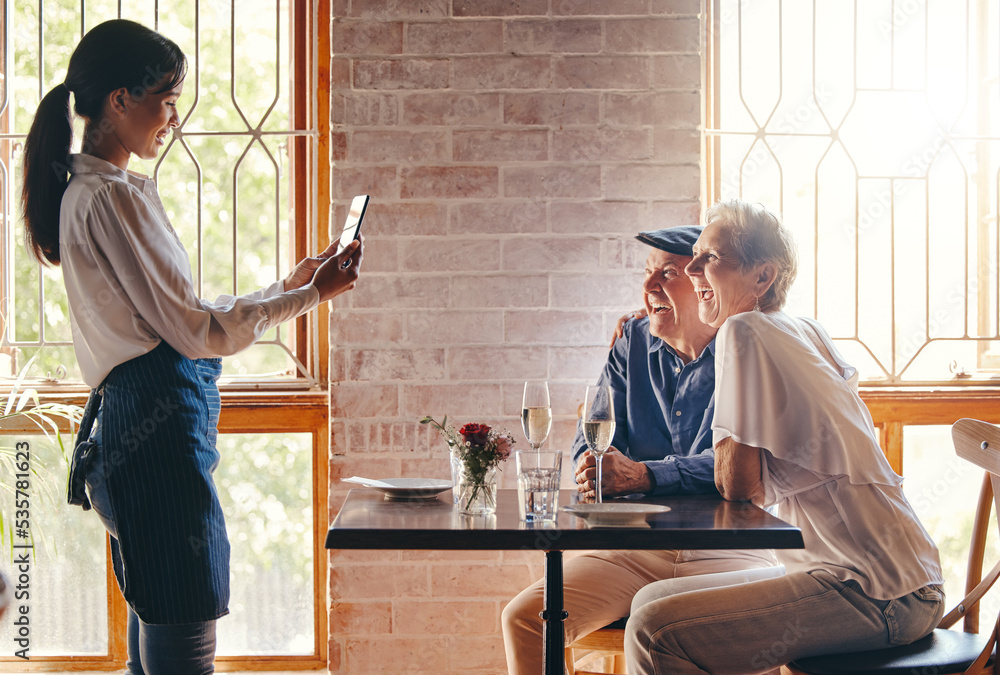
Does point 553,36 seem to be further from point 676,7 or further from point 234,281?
point 234,281

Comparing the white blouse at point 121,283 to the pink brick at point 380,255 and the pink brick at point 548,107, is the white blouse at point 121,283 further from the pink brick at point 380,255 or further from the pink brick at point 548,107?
the pink brick at point 548,107

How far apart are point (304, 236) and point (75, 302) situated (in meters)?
1.12

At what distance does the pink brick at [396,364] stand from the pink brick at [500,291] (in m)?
0.17

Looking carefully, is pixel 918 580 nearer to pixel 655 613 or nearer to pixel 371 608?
pixel 655 613

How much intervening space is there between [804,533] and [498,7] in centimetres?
162

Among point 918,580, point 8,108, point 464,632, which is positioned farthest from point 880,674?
point 8,108

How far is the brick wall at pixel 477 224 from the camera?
7.50ft

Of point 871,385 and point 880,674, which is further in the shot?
point 871,385

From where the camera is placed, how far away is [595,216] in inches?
90.9

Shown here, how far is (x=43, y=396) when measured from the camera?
94.8 inches

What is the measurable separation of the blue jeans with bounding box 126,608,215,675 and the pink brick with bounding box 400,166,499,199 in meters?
1.30

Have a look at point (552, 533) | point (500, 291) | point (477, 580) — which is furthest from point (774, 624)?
point (500, 291)

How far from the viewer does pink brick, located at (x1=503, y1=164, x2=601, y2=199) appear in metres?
2.30

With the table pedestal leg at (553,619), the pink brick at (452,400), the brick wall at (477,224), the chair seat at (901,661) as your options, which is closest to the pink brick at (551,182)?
the brick wall at (477,224)
